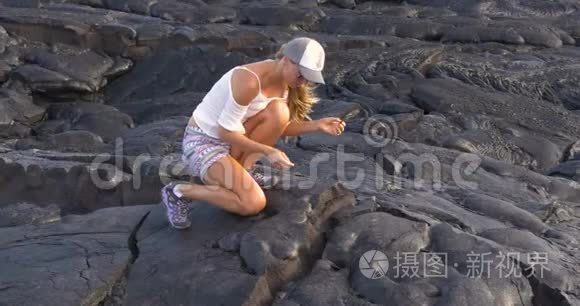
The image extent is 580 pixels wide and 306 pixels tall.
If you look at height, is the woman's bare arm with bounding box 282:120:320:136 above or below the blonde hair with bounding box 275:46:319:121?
below

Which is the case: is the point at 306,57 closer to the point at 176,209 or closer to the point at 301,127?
the point at 301,127

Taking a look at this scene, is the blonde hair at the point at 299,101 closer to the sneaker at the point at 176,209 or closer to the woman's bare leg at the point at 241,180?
the woman's bare leg at the point at 241,180

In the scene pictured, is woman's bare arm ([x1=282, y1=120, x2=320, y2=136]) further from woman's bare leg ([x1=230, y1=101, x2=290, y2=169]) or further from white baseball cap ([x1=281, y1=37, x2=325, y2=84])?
white baseball cap ([x1=281, y1=37, x2=325, y2=84])

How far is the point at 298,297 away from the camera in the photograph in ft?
11.2

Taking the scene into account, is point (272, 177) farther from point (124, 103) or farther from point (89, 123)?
point (124, 103)

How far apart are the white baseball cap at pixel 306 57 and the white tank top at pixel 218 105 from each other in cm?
20

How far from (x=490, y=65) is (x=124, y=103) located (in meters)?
4.16

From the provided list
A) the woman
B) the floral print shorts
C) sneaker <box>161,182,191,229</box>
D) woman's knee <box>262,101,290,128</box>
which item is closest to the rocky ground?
sneaker <box>161,182,191,229</box>

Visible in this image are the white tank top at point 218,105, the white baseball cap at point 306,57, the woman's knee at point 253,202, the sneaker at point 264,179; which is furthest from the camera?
the sneaker at point 264,179

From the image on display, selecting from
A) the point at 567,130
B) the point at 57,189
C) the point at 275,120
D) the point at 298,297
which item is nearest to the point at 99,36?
the point at 57,189

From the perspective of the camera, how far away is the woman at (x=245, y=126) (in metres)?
3.55

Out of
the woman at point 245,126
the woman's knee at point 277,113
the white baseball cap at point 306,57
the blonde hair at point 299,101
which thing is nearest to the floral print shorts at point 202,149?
the woman at point 245,126

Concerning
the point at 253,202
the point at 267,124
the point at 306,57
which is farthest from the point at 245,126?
the point at 306,57

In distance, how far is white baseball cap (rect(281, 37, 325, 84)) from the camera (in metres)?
3.51
